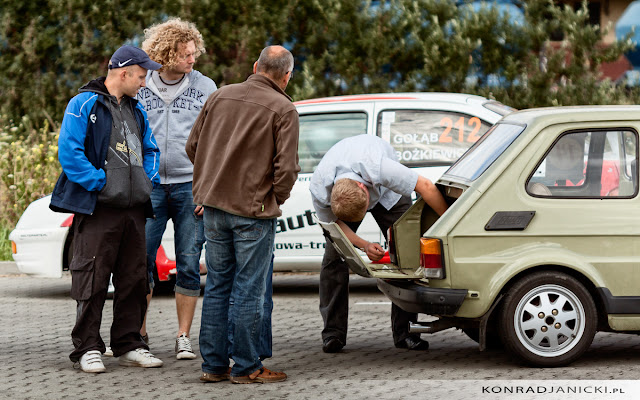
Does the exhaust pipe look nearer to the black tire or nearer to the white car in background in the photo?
the black tire

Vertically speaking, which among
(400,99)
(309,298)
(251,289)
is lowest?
(309,298)

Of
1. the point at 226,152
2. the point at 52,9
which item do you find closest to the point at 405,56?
the point at 52,9

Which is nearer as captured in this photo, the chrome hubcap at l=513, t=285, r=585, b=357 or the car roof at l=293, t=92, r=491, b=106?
the chrome hubcap at l=513, t=285, r=585, b=357

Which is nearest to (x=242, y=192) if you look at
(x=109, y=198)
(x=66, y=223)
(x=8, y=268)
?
(x=109, y=198)

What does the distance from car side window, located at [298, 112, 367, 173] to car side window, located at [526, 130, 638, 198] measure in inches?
120

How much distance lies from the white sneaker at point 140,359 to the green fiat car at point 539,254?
1.40m

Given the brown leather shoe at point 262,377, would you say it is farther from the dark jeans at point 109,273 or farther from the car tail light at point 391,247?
the car tail light at point 391,247

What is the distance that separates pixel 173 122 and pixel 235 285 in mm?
1411

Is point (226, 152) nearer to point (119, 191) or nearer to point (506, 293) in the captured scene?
point (119, 191)

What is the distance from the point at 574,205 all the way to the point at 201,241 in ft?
7.75

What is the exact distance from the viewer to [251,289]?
5.95 m

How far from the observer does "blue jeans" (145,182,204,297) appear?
22.5 ft

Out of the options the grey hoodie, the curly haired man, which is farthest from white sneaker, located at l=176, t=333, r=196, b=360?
the grey hoodie

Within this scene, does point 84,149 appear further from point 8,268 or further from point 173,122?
point 8,268
